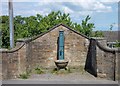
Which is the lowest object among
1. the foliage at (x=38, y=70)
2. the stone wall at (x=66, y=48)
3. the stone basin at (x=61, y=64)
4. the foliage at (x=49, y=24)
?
the foliage at (x=38, y=70)

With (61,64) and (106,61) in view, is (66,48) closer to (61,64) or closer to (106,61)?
(61,64)

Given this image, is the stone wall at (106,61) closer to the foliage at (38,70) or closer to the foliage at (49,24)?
the foliage at (38,70)

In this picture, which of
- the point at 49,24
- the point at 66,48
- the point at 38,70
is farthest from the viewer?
the point at 49,24

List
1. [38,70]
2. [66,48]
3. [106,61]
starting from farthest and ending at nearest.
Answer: [66,48] → [38,70] → [106,61]

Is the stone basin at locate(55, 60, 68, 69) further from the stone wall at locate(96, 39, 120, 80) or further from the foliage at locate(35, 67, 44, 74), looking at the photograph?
the stone wall at locate(96, 39, 120, 80)

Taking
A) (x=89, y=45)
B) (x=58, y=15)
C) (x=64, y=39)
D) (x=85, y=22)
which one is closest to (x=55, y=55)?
(x=64, y=39)

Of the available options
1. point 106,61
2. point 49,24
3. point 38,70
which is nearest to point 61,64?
point 38,70

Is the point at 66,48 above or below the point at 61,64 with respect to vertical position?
above

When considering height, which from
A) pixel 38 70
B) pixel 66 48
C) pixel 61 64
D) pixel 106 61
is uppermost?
pixel 66 48

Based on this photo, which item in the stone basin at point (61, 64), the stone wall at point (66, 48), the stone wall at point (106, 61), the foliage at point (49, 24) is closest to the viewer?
the stone wall at point (106, 61)

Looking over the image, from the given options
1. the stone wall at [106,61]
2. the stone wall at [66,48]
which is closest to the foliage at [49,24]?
the stone wall at [66,48]

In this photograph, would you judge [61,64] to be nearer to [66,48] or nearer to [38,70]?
[66,48]

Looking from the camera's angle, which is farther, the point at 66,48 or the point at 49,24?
the point at 49,24

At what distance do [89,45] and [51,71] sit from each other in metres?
2.86
